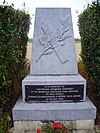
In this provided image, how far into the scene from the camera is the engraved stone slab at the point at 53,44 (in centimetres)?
529

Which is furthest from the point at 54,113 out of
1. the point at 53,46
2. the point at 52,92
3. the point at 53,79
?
Result: the point at 53,46

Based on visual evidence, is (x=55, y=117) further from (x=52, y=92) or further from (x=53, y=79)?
(x=53, y=79)

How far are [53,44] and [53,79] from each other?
84 cm

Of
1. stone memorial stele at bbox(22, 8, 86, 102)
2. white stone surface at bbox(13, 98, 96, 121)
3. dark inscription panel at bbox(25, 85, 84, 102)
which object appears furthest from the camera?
stone memorial stele at bbox(22, 8, 86, 102)

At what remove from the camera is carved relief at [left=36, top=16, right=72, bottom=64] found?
5.30 metres

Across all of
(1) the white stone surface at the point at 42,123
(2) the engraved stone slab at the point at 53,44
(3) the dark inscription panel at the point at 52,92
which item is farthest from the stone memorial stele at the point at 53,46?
(1) the white stone surface at the point at 42,123

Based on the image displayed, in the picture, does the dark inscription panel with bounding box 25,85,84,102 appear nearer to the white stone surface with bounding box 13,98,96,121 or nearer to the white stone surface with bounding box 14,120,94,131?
the white stone surface with bounding box 13,98,96,121

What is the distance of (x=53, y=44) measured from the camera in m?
5.33

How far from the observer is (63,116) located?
14.8 feet

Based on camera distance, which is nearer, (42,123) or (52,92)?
(42,123)

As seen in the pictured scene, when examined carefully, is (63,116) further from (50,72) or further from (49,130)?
(50,72)

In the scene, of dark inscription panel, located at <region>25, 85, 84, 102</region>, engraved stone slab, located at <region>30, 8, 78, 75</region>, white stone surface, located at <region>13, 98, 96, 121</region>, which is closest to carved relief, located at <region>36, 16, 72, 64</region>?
engraved stone slab, located at <region>30, 8, 78, 75</region>

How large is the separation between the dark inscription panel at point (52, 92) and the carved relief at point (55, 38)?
2.44ft

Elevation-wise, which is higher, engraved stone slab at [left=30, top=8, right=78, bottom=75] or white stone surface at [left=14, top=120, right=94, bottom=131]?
engraved stone slab at [left=30, top=8, right=78, bottom=75]
